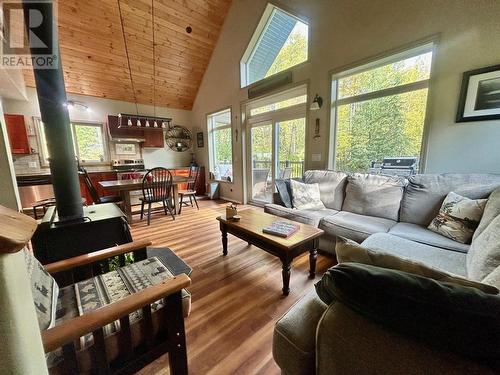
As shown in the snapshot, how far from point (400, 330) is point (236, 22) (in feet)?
16.6

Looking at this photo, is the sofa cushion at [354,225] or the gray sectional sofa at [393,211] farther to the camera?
the sofa cushion at [354,225]

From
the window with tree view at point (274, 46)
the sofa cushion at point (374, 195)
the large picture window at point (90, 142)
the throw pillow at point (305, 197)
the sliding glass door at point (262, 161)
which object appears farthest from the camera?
the large picture window at point (90, 142)

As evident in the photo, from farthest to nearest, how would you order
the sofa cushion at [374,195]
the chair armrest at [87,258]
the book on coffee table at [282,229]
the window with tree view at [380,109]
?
the window with tree view at [380,109], the sofa cushion at [374,195], the book on coffee table at [282,229], the chair armrest at [87,258]

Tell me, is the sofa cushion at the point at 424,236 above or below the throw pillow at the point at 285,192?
below

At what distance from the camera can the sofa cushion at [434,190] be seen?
1.74 metres

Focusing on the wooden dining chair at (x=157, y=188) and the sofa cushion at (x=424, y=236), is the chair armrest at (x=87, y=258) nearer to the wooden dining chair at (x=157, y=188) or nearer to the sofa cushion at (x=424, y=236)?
the sofa cushion at (x=424, y=236)

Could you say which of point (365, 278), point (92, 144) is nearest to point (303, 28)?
point (365, 278)

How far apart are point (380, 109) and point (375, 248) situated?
7.72ft

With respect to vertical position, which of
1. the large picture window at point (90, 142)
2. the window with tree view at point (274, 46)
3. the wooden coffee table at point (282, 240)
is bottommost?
the wooden coffee table at point (282, 240)

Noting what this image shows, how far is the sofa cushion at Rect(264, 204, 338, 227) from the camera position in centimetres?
225

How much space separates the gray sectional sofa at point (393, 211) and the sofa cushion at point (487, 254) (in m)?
0.24

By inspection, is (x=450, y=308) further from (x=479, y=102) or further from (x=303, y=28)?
(x=303, y=28)

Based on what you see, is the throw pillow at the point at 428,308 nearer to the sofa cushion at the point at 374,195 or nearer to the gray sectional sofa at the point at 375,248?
the gray sectional sofa at the point at 375,248

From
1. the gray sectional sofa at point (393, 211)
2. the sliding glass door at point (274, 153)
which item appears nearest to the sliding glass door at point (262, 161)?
the sliding glass door at point (274, 153)
